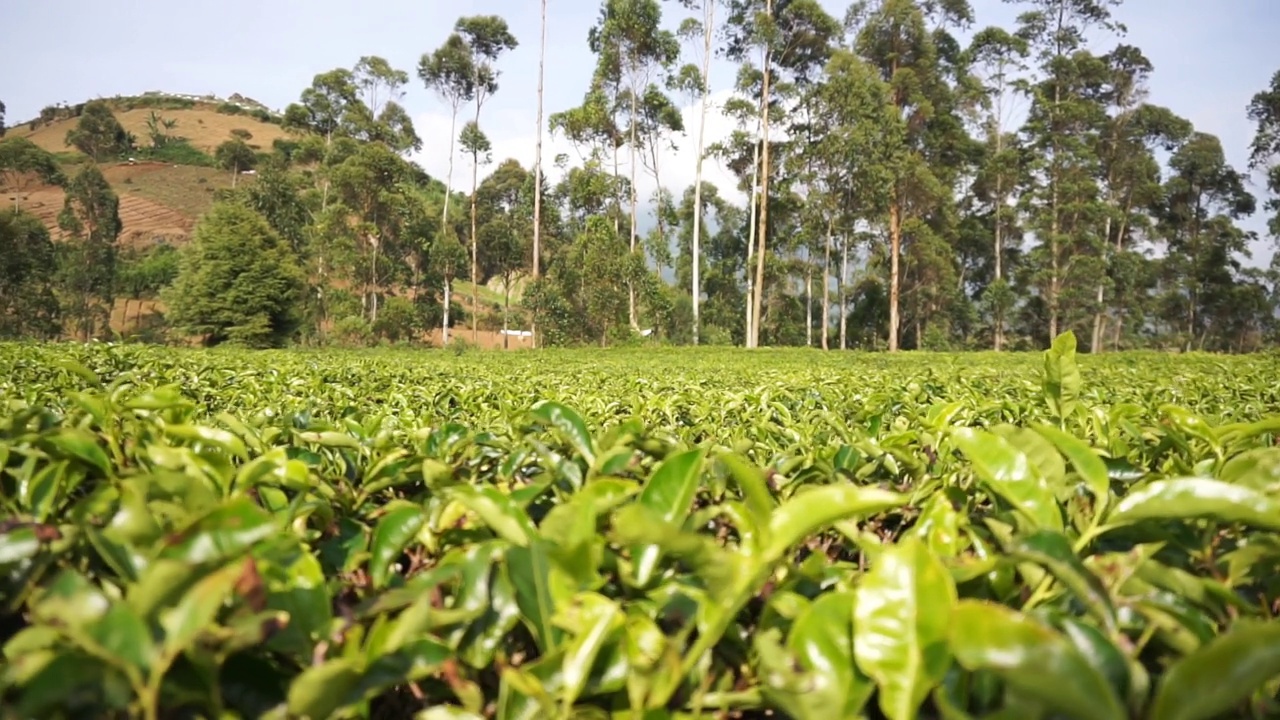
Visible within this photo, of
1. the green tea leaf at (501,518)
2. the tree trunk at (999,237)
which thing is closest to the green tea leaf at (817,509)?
the green tea leaf at (501,518)

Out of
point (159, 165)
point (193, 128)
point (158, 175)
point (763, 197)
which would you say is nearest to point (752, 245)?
point (763, 197)

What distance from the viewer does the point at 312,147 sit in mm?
40031

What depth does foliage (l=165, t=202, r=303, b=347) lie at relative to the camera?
74.8 ft

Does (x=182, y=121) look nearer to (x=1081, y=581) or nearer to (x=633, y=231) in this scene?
(x=633, y=231)

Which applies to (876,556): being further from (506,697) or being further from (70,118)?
(70,118)

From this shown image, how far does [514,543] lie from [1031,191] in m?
36.1

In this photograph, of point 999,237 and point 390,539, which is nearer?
point 390,539

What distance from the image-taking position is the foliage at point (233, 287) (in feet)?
74.8

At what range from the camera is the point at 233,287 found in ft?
75.1

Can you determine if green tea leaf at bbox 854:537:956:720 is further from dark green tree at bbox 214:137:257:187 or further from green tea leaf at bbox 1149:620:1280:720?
dark green tree at bbox 214:137:257:187

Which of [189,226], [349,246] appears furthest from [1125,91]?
[189,226]

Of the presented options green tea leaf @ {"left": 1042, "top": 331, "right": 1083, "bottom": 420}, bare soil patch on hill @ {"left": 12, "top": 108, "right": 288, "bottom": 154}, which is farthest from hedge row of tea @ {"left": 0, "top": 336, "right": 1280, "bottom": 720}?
bare soil patch on hill @ {"left": 12, "top": 108, "right": 288, "bottom": 154}

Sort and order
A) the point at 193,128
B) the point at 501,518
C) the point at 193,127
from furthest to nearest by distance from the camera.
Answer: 1. the point at 193,127
2. the point at 193,128
3. the point at 501,518

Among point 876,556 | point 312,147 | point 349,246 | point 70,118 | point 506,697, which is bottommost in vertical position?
point 506,697
